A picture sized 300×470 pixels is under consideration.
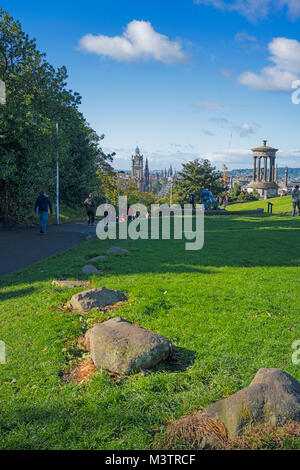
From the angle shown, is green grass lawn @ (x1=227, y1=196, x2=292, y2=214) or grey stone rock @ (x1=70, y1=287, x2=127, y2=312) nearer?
grey stone rock @ (x1=70, y1=287, x2=127, y2=312)

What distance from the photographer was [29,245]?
1378cm

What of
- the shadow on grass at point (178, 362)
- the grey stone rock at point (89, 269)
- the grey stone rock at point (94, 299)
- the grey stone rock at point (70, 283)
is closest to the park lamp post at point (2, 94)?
the grey stone rock at point (89, 269)

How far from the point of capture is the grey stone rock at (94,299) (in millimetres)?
6211

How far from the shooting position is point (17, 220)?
20297mm

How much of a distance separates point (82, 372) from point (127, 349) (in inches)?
23.2

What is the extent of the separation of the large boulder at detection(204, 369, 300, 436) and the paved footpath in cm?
734

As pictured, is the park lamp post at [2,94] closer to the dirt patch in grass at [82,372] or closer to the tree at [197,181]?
the dirt patch in grass at [82,372]

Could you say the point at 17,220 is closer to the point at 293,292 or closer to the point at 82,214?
the point at 82,214

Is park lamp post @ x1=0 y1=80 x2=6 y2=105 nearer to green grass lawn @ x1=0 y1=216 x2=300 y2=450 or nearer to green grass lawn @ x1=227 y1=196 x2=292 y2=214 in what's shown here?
green grass lawn @ x1=0 y1=216 x2=300 y2=450

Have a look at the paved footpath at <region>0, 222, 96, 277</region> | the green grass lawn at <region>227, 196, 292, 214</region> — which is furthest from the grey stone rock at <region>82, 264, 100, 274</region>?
the green grass lawn at <region>227, 196, 292, 214</region>

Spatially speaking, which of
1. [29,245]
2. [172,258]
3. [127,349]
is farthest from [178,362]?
[29,245]

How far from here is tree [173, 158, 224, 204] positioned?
221 ft

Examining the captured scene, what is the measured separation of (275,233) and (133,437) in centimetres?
1433
